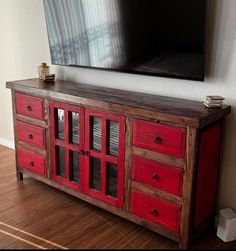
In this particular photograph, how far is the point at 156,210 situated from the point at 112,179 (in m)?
0.38

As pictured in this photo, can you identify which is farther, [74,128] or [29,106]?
[29,106]

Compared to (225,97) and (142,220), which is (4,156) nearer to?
(142,220)

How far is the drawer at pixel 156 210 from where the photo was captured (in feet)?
6.92

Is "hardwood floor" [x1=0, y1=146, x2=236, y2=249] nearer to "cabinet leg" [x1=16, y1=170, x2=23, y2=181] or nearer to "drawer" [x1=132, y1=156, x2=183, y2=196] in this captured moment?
"cabinet leg" [x1=16, y1=170, x2=23, y2=181]

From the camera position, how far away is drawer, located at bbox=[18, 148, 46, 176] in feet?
9.12

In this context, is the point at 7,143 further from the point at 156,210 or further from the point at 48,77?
the point at 156,210

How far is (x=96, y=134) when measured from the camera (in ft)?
7.86

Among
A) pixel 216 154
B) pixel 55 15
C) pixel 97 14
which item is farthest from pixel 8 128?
pixel 216 154

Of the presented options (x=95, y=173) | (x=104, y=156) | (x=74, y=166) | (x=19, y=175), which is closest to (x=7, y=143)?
(x=19, y=175)

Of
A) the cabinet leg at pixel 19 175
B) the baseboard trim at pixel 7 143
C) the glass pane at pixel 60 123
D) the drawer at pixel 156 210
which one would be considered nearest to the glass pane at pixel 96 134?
the glass pane at pixel 60 123

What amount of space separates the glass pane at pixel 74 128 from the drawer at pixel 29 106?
29 cm

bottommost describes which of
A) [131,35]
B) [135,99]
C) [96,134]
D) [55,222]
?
[55,222]

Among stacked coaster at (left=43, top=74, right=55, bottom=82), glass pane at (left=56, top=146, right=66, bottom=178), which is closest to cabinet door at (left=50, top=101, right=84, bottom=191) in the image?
glass pane at (left=56, top=146, right=66, bottom=178)

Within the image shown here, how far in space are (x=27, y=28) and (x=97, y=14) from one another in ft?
3.03
